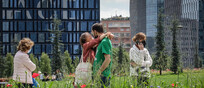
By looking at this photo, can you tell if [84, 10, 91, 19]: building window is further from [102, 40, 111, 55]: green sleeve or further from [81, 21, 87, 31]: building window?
[102, 40, 111, 55]: green sleeve

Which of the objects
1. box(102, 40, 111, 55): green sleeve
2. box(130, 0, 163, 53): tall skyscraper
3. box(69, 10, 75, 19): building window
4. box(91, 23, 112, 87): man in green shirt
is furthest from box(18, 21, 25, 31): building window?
box(102, 40, 111, 55): green sleeve

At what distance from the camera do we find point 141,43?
16.0 ft

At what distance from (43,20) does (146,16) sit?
45.8m

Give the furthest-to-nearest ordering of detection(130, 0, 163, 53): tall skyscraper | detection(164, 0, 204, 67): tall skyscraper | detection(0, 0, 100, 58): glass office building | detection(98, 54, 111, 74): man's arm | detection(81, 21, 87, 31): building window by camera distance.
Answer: detection(130, 0, 163, 53): tall skyscraper < detection(164, 0, 204, 67): tall skyscraper < detection(81, 21, 87, 31): building window < detection(0, 0, 100, 58): glass office building < detection(98, 54, 111, 74): man's arm

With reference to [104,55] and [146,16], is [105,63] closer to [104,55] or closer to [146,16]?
[104,55]

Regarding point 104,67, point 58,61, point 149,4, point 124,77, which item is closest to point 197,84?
point 124,77

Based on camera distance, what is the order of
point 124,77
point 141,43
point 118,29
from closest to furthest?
point 124,77 < point 141,43 < point 118,29

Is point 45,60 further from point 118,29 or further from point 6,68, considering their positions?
point 118,29

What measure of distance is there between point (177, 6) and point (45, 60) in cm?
4607

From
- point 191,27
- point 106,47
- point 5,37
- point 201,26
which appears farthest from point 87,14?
point 106,47

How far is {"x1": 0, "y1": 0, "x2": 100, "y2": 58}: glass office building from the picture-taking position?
59812 mm

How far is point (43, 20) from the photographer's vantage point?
2363 inches

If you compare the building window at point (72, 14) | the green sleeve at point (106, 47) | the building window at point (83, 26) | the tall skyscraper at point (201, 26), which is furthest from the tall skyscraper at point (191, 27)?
the green sleeve at point (106, 47)

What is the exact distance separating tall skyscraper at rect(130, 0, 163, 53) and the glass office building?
3368 cm
